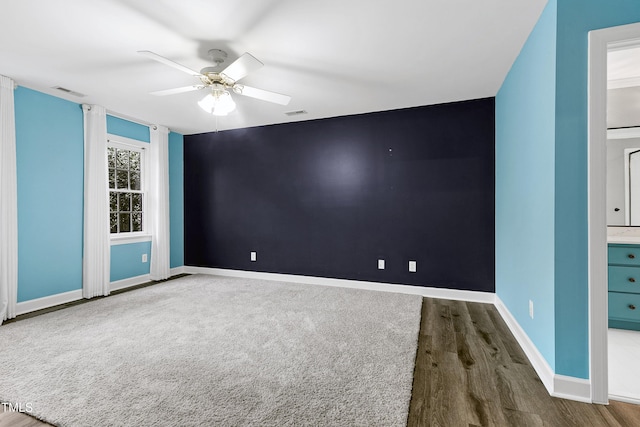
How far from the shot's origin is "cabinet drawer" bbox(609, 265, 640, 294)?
2648 millimetres

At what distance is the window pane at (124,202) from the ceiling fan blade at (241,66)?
10.5 ft

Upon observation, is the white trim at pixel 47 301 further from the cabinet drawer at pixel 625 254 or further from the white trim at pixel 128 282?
the cabinet drawer at pixel 625 254

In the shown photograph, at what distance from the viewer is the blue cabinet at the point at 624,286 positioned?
265cm

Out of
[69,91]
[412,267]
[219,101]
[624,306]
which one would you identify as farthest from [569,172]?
[69,91]

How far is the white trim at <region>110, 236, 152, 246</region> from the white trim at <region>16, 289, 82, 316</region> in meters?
0.79

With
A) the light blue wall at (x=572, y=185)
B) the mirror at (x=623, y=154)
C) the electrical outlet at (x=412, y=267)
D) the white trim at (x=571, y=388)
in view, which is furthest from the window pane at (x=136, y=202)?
the mirror at (x=623, y=154)

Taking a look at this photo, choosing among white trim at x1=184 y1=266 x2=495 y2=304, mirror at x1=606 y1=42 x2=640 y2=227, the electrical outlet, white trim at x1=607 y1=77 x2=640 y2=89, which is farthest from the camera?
the electrical outlet

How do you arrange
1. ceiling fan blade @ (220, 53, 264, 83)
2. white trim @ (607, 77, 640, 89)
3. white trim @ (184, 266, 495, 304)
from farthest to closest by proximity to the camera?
white trim @ (184, 266, 495, 304) < white trim @ (607, 77, 640, 89) < ceiling fan blade @ (220, 53, 264, 83)

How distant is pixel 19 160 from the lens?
10.8 feet

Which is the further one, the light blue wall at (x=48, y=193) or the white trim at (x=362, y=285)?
the white trim at (x=362, y=285)

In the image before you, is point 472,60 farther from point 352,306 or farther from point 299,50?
point 352,306

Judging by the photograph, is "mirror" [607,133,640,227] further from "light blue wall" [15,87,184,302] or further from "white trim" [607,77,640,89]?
"light blue wall" [15,87,184,302]

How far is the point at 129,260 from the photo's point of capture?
179 inches

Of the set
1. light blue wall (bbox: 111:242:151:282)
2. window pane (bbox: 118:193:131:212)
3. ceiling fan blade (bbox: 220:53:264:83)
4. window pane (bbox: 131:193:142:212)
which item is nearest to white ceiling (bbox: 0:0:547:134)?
ceiling fan blade (bbox: 220:53:264:83)
